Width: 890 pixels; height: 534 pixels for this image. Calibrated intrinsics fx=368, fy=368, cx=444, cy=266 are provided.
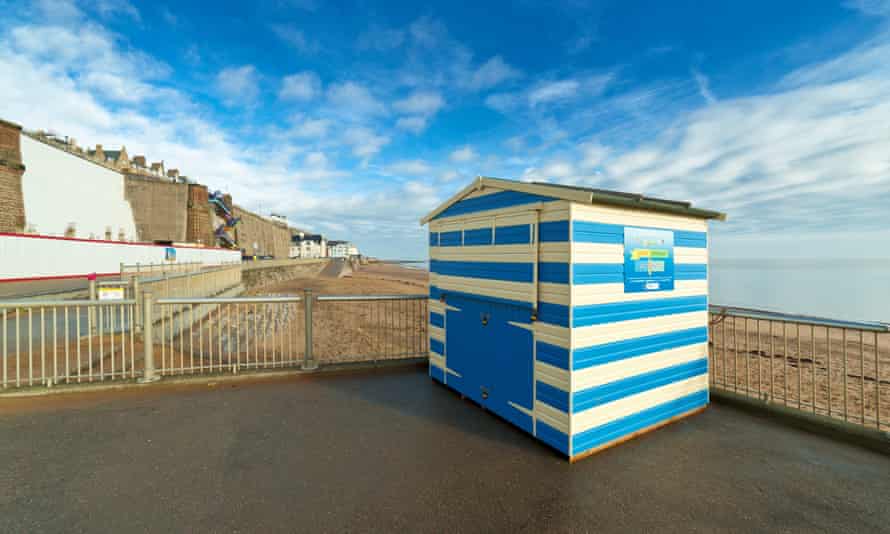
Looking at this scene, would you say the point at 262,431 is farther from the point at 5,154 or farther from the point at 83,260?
the point at 5,154

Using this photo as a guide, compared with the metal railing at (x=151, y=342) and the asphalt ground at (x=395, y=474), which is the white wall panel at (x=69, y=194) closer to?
the metal railing at (x=151, y=342)

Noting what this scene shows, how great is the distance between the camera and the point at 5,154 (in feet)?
84.3

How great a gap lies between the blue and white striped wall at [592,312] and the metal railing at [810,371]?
1.97 feet

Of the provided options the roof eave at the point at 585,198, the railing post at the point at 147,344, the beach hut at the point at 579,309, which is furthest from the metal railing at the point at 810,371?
the railing post at the point at 147,344

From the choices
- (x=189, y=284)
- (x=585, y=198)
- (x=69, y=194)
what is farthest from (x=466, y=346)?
(x=69, y=194)

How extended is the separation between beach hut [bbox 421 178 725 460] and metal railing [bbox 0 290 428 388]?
165 centimetres

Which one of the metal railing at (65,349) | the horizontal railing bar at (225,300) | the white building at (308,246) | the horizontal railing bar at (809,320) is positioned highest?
the white building at (308,246)

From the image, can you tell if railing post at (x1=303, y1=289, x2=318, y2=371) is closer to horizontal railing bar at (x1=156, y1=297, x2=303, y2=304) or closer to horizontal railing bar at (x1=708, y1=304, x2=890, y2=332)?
horizontal railing bar at (x1=156, y1=297, x2=303, y2=304)

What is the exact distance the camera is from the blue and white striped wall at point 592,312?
3.57 m

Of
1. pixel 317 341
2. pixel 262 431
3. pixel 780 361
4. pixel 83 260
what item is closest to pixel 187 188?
pixel 83 260

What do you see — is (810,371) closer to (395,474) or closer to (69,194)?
(395,474)

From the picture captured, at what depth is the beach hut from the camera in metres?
3.59

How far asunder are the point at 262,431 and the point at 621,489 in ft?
12.1

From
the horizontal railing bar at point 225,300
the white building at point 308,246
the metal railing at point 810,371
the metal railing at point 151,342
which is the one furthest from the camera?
the white building at point 308,246
